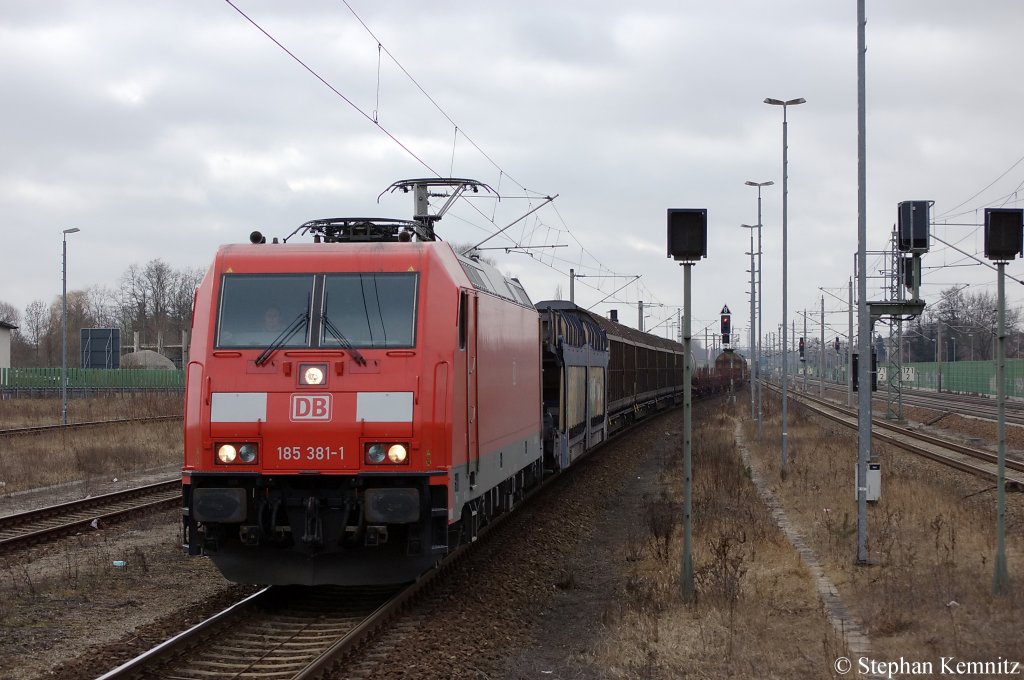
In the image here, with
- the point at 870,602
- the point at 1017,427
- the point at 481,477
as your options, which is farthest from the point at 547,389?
the point at 1017,427

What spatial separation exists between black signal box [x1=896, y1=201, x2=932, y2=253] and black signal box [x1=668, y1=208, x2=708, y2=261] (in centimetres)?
682

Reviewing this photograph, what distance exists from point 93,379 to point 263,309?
56081 millimetres

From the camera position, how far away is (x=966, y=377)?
70500mm

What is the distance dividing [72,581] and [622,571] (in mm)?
6084

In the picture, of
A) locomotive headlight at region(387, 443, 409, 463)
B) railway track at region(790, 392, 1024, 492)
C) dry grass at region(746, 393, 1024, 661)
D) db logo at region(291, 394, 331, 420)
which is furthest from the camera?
railway track at region(790, 392, 1024, 492)

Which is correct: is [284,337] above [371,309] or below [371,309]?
below

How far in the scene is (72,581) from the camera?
35.5 feet

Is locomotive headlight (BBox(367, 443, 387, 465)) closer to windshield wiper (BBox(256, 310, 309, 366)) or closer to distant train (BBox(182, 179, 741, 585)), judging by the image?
distant train (BBox(182, 179, 741, 585))

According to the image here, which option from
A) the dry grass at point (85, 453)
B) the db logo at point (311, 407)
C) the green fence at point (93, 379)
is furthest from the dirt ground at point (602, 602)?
the green fence at point (93, 379)

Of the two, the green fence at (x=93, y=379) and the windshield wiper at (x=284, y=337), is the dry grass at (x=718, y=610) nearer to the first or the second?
the windshield wiper at (x=284, y=337)

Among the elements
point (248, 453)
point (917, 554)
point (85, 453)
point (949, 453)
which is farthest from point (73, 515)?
point (949, 453)

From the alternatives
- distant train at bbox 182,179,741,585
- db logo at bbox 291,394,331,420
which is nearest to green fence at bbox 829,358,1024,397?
distant train at bbox 182,179,741,585

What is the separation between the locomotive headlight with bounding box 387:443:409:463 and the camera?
29.4ft

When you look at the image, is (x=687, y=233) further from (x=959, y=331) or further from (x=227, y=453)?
(x=959, y=331)
